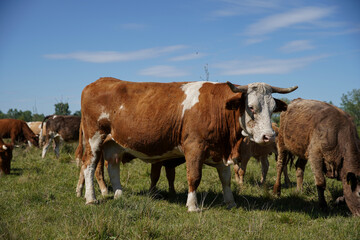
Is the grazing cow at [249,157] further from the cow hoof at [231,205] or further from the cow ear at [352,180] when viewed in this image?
the cow ear at [352,180]

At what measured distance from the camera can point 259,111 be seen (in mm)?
5777

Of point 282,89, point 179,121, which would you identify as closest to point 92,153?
point 179,121

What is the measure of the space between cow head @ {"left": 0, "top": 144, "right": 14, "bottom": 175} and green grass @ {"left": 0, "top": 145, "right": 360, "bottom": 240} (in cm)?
183

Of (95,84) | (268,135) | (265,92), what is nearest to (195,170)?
(268,135)

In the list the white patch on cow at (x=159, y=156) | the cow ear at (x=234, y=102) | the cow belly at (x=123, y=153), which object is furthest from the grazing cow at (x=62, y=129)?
the cow ear at (x=234, y=102)

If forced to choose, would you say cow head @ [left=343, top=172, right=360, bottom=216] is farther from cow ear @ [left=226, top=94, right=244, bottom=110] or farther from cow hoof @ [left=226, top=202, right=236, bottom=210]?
cow ear @ [left=226, top=94, right=244, bottom=110]

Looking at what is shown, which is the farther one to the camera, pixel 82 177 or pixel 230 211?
pixel 82 177

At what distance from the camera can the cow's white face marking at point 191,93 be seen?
21.0 ft

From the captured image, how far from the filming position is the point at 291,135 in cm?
764

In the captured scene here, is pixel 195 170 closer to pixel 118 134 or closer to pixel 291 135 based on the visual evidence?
pixel 118 134

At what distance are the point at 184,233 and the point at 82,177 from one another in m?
3.64

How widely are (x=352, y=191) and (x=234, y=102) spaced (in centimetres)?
273

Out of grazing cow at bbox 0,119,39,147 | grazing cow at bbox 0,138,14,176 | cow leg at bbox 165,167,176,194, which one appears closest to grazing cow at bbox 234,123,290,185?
cow leg at bbox 165,167,176,194

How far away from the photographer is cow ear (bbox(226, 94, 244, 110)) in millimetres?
5940
